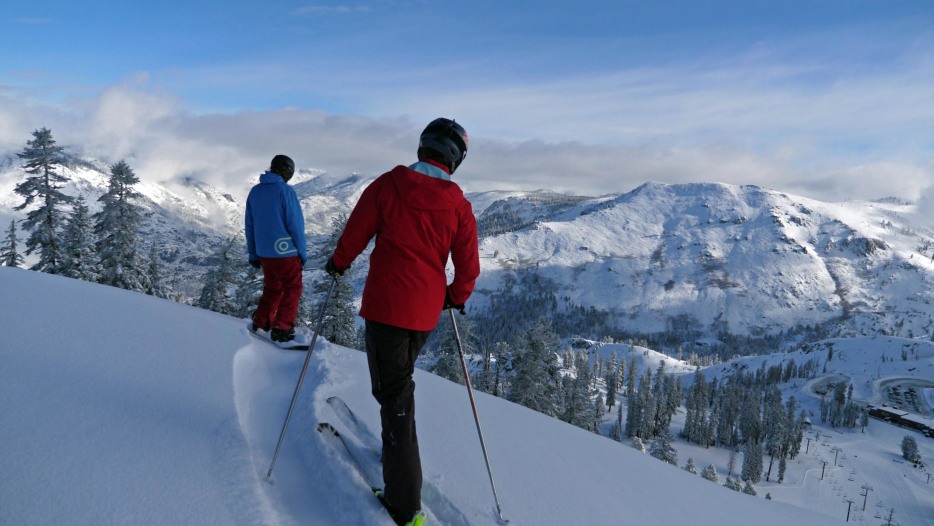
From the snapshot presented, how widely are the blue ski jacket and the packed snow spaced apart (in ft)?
4.74

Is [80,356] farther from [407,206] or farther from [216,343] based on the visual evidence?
[407,206]

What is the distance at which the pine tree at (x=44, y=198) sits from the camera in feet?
79.3

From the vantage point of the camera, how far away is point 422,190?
11.8 ft

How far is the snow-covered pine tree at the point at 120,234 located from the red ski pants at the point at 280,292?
2191 centimetres

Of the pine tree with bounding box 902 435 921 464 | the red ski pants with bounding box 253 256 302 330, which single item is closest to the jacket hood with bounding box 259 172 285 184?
the red ski pants with bounding box 253 256 302 330

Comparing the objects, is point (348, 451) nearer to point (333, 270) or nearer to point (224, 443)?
point (224, 443)

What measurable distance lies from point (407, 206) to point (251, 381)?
340cm

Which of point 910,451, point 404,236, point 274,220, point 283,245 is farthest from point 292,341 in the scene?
point 910,451

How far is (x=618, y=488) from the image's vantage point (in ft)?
17.0

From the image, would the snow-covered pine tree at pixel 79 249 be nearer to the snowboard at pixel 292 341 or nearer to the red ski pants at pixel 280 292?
the red ski pants at pixel 280 292

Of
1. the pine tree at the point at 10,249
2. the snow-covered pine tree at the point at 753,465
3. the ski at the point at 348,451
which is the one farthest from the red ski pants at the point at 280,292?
the snow-covered pine tree at the point at 753,465

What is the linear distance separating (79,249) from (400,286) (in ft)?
91.5

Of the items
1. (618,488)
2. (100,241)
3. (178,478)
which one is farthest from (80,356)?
(100,241)

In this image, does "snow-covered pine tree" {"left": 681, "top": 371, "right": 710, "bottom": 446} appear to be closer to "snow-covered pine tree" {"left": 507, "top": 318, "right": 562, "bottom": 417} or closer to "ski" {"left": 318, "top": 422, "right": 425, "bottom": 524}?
"snow-covered pine tree" {"left": 507, "top": 318, "right": 562, "bottom": 417}
